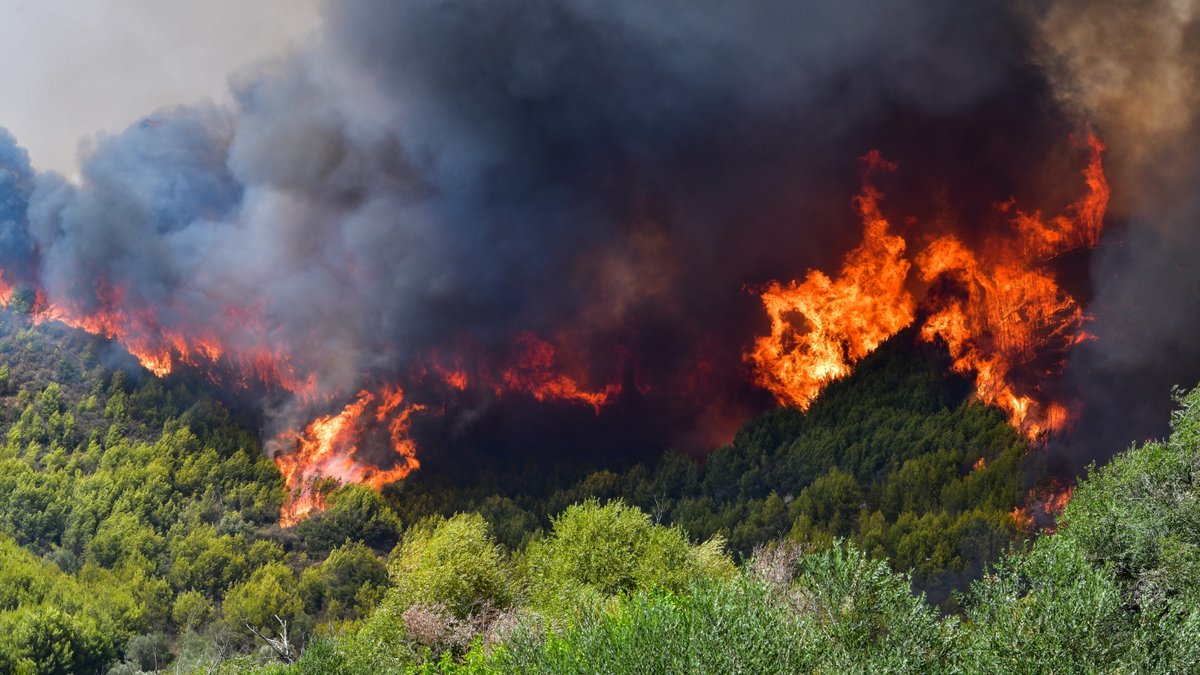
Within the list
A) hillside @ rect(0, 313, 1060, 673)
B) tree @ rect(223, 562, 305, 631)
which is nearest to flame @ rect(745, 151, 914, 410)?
hillside @ rect(0, 313, 1060, 673)

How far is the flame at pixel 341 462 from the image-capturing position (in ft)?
614

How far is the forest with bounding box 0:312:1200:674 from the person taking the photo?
41.0m

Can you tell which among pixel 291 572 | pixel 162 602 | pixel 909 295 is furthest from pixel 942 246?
pixel 162 602

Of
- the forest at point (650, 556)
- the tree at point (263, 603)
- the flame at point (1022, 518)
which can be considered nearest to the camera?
the forest at point (650, 556)

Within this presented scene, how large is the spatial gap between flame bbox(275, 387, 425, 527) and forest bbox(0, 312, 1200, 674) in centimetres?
316

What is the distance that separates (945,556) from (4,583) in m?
129

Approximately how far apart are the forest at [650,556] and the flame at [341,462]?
10.4ft

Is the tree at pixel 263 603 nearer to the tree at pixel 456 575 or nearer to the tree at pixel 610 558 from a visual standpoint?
the tree at pixel 456 575

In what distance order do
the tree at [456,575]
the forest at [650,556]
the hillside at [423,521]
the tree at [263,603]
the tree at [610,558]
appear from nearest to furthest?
the forest at [650,556]
the tree at [610,558]
the tree at [456,575]
the hillside at [423,521]
the tree at [263,603]

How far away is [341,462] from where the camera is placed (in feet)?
637

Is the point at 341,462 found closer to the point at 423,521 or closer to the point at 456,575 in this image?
the point at 423,521

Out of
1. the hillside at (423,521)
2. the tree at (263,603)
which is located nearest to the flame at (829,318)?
the hillside at (423,521)

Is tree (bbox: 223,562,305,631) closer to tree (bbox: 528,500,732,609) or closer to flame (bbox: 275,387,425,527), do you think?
flame (bbox: 275,387,425,527)

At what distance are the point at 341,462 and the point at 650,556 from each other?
122 meters
